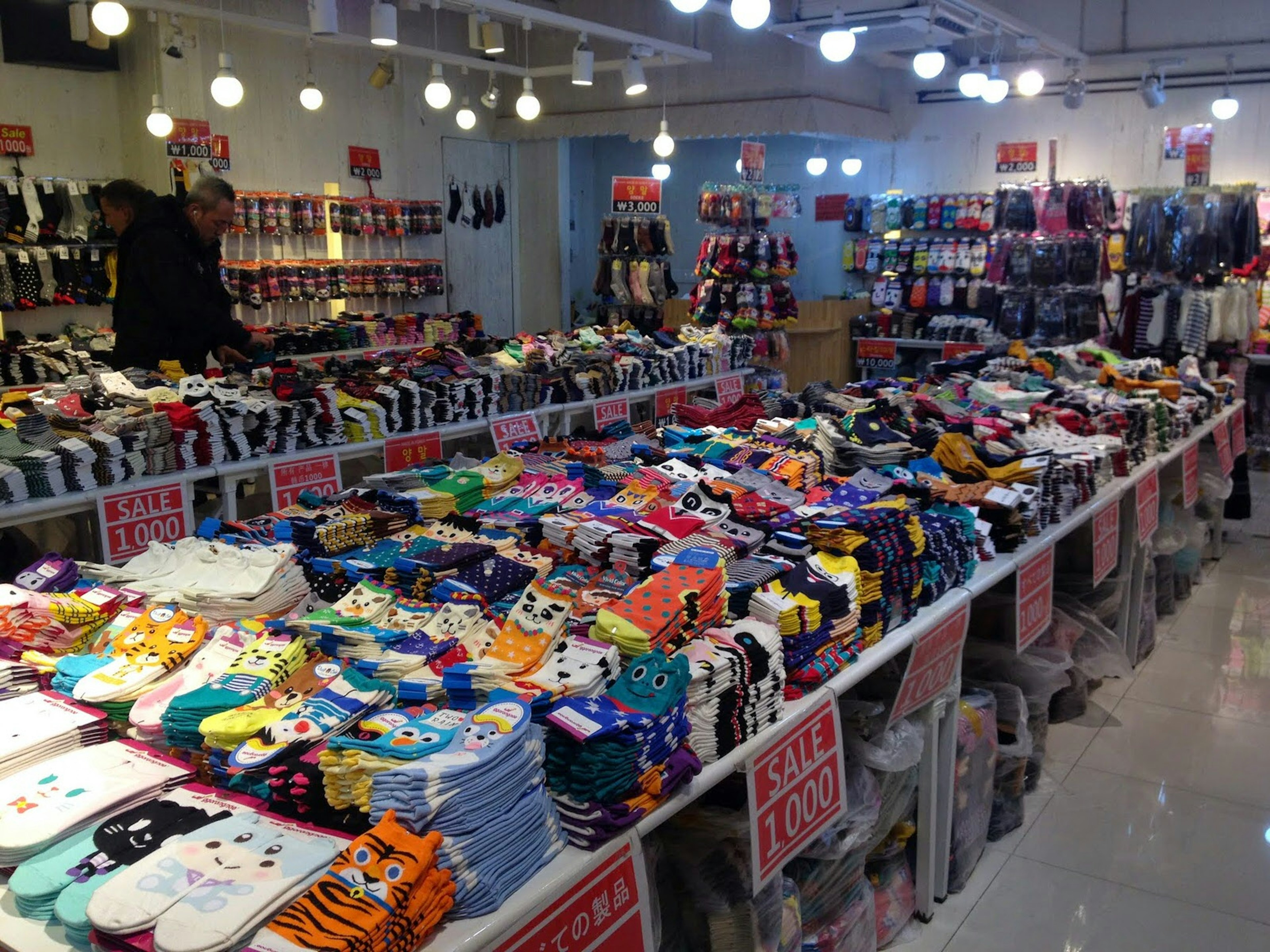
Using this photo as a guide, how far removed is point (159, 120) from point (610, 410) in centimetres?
375

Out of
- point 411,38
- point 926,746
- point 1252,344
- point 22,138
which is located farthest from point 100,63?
point 1252,344

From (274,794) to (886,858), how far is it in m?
1.86

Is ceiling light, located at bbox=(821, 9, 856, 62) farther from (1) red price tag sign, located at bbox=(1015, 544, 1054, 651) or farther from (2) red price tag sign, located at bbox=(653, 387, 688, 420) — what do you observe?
(1) red price tag sign, located at bbox=(1015, 544, 1054, 651)

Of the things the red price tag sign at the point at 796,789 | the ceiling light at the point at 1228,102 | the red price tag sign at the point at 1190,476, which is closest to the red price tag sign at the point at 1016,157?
the ceiling light at the point at 1228,102

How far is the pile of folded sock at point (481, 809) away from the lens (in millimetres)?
1564

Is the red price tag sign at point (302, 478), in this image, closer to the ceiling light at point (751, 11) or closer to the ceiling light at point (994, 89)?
the ceiling light at point (751, 11)

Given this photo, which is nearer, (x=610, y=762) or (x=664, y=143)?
(x=610, y=762)

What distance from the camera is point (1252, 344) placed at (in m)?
9.03

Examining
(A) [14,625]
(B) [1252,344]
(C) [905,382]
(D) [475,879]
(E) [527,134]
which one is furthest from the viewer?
(E) [527,134]

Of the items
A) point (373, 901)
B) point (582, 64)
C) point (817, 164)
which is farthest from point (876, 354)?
point (373, 901)

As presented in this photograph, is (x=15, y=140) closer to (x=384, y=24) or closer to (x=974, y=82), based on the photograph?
(x=384, y=24)

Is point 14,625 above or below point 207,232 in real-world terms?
below

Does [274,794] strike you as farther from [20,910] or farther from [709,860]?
[709,860]

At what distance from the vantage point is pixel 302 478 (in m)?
4.79
